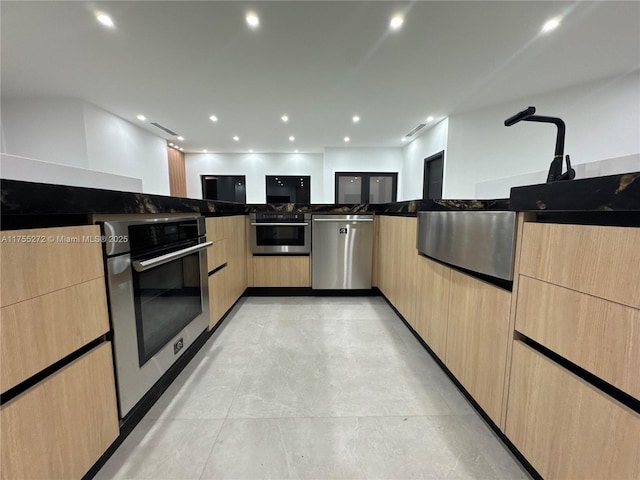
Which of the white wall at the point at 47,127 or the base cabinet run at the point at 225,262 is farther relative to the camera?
the white wall at the point at 47,127

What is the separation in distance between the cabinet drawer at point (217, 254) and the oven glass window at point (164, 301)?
162mm

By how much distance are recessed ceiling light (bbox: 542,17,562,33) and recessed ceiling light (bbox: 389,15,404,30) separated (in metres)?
1.31

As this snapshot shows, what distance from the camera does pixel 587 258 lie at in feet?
1.96

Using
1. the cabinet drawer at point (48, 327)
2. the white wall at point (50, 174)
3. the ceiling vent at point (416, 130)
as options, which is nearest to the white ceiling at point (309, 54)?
the ceiling vent at point (416, 130)

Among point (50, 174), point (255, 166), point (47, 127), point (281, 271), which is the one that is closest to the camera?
point (50, 174)

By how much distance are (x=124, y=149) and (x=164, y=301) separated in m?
5.10

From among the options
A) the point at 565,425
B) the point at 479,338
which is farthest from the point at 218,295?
the point at 565,425

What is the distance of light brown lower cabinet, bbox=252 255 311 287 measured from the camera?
99.3 inches

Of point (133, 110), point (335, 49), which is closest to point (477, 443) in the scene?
point (335, 49)

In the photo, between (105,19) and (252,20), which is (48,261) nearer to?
(252,20)

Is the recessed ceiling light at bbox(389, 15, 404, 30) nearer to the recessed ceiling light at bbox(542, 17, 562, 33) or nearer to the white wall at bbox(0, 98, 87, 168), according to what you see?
the recessed ceiling light at bbox(542, 17, 562, 33)

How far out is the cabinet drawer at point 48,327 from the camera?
0.54 metres

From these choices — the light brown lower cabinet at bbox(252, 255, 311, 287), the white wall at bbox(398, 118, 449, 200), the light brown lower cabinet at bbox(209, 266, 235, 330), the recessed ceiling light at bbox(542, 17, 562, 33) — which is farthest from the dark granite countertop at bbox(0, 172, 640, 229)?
the white wall at bbox(398, 118, 449, 200)

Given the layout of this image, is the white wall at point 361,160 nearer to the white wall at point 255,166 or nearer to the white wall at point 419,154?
the white wall at point 419,154
